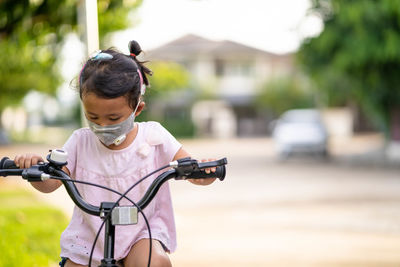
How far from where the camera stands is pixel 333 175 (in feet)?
52.8

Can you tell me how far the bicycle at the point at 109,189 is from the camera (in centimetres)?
195

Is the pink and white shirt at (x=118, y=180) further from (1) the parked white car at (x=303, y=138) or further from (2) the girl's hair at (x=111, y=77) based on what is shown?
(1) the parked white car at (x=303, y=138)

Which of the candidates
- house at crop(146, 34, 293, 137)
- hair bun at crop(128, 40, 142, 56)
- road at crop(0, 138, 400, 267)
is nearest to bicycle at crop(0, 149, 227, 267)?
hair bun at crop(128, 40, 142, 56)

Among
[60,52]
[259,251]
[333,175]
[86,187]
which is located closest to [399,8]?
[333,175]

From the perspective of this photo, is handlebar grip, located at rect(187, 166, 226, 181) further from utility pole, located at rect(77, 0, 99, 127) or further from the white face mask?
utility pole, located at rect(77, 0, 99, 127)

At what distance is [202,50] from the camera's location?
167ft

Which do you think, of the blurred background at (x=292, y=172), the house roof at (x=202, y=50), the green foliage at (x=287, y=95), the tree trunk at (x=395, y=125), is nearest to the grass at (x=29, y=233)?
the blurred background at (x=292, y=172)

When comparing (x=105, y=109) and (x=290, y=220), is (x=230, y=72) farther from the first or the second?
(x=105, y=109)

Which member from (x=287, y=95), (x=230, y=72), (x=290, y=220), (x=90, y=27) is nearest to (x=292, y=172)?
(x=290, y=220)

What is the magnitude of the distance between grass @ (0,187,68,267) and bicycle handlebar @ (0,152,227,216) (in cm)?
308

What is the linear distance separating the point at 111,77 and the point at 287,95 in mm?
46685

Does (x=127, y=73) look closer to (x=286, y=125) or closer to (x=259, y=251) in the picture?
(x=259, y=251)

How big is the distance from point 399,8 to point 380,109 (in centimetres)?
868

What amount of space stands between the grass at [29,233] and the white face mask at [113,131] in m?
3.07
